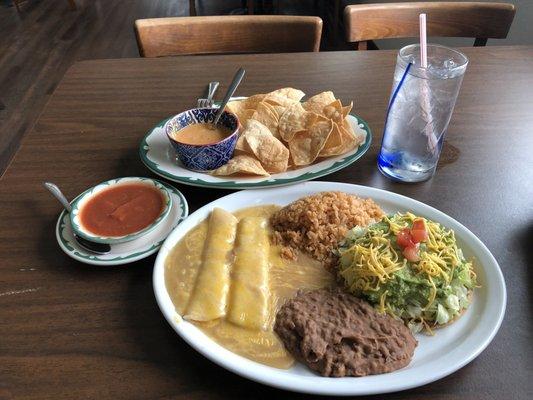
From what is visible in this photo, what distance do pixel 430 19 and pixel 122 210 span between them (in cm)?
170

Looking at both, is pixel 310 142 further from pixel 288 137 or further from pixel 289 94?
pixel 289 94

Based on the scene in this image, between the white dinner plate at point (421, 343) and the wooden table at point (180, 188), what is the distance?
0.04 metres

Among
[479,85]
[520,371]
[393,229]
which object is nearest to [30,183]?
[393,229]

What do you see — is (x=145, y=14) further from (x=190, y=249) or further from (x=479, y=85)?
(x=190, y=249)

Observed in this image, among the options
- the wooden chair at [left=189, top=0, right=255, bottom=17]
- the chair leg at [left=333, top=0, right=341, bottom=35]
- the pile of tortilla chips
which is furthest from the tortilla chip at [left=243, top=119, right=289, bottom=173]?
the chair leg at [left=333, top=0, right=341, bottom=35]

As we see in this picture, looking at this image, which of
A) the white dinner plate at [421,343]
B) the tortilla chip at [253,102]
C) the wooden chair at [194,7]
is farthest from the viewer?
the wooden chair at [194,7]

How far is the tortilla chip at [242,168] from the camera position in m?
1.13

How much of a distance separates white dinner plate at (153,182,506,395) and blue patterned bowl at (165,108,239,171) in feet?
0.68

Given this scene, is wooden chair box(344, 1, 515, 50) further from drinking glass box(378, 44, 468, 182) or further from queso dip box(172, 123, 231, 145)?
queso dip box(172, 123, 231, 145)

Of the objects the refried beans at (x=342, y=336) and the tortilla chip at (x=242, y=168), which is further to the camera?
the tortilla chip at (x=242, y=168)

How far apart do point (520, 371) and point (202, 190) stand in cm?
83

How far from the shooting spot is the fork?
1.45m

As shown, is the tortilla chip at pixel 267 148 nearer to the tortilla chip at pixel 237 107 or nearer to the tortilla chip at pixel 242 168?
the tortilla chip at pixel 242 168

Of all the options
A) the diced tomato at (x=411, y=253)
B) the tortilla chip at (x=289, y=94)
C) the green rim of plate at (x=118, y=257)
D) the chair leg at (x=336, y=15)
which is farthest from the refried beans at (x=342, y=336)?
the chair leg at (x=336, y=15)
